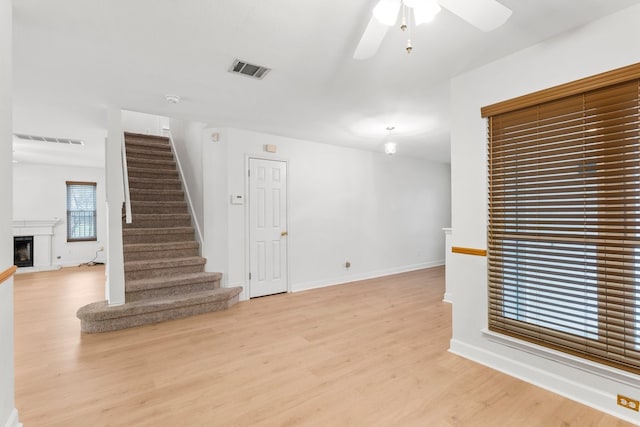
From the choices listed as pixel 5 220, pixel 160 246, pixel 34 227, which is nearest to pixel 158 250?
pixel 160 246

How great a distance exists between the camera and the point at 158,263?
4.06 m

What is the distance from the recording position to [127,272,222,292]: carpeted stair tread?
3711 millimetres

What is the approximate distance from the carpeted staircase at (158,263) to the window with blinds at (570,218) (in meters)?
3.22

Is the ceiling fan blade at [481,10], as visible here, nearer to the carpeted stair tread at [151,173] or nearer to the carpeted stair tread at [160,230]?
the carpeted stair tread at [160,230]

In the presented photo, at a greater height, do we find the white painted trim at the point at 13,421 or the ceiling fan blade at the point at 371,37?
the ceiling fan blade at the point at 371,37

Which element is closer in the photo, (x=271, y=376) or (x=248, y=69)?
(x=271, y=376)

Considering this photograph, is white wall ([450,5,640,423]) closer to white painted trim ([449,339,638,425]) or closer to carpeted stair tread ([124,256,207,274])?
white painted trim ([449,339,638,425])

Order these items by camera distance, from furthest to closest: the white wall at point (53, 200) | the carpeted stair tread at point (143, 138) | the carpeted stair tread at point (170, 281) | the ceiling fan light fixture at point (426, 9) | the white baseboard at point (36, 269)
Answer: the white wall at point (53, 200)
the white baseboard at point (36, 269)
the carpeted stair tread at point (143, 138)
the carpeted stair tread at point (170, 281)
the ceiling fan light fixture at point (426, 9)

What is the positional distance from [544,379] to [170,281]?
12.6 feet

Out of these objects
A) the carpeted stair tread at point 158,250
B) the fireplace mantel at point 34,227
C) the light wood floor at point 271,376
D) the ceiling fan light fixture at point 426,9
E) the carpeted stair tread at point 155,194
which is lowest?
the light wood floor at point 271,376

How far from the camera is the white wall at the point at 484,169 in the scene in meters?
1.89

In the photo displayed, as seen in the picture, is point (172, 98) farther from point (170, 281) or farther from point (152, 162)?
point (152, 162)

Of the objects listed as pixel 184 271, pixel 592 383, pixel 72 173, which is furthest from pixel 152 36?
pixel 72 173

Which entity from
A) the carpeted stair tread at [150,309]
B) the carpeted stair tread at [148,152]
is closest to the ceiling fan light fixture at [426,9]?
the carpeted stair tread at [150,309]
